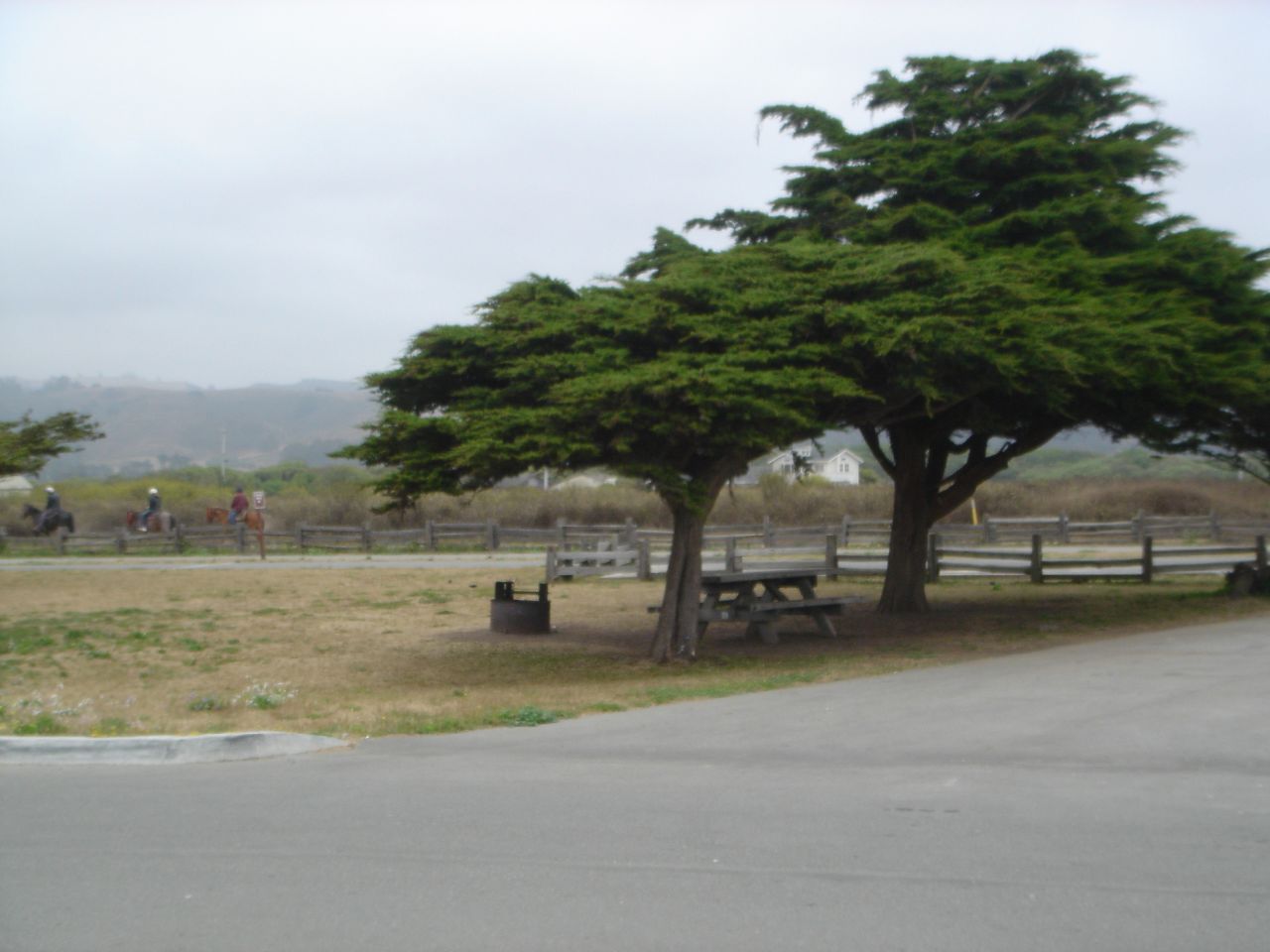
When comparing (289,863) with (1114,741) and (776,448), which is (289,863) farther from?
(776,448)

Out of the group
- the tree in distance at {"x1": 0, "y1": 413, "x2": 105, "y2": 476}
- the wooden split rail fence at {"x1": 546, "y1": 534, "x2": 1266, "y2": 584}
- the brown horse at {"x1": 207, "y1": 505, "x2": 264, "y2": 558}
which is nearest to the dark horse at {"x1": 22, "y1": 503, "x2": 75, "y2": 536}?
the brown horse at {"x1": 207, "y1": 505, "x2": 264, "y2": 558}

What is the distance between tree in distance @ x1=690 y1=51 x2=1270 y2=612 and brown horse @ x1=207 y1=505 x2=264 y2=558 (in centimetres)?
2328

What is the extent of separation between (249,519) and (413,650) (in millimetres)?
26509

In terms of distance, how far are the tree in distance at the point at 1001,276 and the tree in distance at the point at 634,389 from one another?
38.7 inches

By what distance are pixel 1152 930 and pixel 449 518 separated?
157 feet

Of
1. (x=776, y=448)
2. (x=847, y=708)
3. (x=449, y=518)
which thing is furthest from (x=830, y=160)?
(x=449, y=518)

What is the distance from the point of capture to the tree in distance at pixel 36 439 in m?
25.7

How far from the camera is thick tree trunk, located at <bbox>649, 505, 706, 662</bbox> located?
15172 millimetres

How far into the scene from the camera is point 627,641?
18031mm

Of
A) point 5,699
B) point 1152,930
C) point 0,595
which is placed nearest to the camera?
point 1152,930

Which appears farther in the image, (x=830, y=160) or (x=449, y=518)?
(x=449, y=518)

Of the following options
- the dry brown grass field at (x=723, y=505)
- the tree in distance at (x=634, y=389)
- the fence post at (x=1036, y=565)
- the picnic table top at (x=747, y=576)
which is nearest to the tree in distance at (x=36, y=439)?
the tree in distance at (x=634, y=389)

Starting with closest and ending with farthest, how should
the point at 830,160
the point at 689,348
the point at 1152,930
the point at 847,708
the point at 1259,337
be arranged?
the point at 1152,930, the point at 847,708, the point at 689,348, the point at 1259,337, the point at 830,160

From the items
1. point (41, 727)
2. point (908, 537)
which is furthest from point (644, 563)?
point (41, 727)
